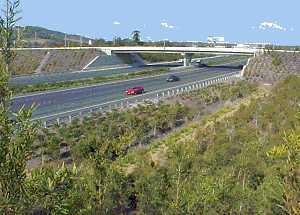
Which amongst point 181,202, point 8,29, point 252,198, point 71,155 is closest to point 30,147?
point 8,29

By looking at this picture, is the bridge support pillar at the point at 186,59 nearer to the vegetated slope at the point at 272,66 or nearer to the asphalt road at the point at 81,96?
the vegetated slope at the point at 272,66

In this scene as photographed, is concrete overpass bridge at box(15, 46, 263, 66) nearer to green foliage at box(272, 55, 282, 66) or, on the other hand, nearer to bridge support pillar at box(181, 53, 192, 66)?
bridge support pillar at box(181, 53, 192, 66)

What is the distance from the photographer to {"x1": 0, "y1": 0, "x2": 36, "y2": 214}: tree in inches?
322

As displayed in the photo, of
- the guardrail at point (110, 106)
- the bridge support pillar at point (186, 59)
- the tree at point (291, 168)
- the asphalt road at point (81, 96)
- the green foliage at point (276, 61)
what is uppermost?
the tree at point (291, 168)

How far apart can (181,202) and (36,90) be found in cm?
4335

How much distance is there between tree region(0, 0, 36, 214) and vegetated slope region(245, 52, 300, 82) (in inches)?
→ 2707

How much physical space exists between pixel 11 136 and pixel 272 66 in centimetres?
7722

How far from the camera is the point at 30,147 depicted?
27.4 feet

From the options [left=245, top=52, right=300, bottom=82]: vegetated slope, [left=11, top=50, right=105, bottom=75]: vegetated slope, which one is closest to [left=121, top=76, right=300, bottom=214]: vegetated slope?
[left=245, top=52, right=300, bottom=82]: vegetated slope

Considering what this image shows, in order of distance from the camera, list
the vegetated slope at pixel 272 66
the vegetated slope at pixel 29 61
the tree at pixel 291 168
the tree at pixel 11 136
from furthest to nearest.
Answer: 1. the vegetated slope at pixel 29 61
2. the vegetated slope at pixel 272 66
3. the tree at pixel 291 168
4. the tree at pixel 11 136

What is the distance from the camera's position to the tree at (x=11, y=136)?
8.18 m

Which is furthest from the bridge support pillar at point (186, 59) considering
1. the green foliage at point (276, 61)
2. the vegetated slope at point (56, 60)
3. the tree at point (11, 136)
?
the tree at point (11, 136)

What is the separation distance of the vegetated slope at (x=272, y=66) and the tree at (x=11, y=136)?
2707 inches

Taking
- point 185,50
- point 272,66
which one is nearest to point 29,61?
point 185,50
